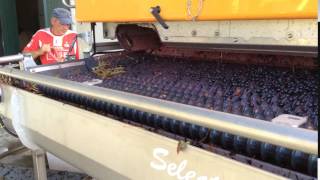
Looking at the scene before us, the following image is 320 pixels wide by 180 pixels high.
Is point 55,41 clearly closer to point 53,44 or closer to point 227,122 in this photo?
point 53,44

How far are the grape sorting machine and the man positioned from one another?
1124 mm

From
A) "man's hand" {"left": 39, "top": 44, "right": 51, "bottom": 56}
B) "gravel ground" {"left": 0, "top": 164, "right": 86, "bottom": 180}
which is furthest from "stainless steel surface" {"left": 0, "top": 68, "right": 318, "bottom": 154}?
"man's hand" {"left": 39, "top": 44, "right": 51, "bottom": 56}

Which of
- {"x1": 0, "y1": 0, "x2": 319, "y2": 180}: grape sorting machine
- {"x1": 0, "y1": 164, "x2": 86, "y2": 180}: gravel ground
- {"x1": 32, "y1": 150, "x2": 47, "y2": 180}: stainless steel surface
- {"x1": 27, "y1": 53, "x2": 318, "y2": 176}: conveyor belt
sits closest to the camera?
{"x1": 0, "y1": 0, "x2": 319, "y2": 180}: grape sorting machine

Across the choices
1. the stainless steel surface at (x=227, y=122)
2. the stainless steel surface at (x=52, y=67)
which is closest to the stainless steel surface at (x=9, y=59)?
the stainless steel surface at (x=52, y=67)

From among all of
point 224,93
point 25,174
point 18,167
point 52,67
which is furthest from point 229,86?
point 18,167

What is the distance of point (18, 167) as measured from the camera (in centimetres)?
293

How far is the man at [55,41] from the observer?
127 inches

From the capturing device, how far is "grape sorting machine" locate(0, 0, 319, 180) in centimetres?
96

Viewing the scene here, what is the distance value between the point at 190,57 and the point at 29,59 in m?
0.88

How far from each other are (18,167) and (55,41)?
1.09m

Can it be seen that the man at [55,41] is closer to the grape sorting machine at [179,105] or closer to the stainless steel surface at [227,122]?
the grape sorting machine at [179,105]

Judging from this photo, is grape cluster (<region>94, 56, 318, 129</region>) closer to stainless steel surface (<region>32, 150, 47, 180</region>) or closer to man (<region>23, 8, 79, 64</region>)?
stainless steel surface (<region>32, 150, 47, 180</region>)

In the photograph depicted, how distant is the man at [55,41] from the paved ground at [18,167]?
78cm

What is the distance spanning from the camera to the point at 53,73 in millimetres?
1968
